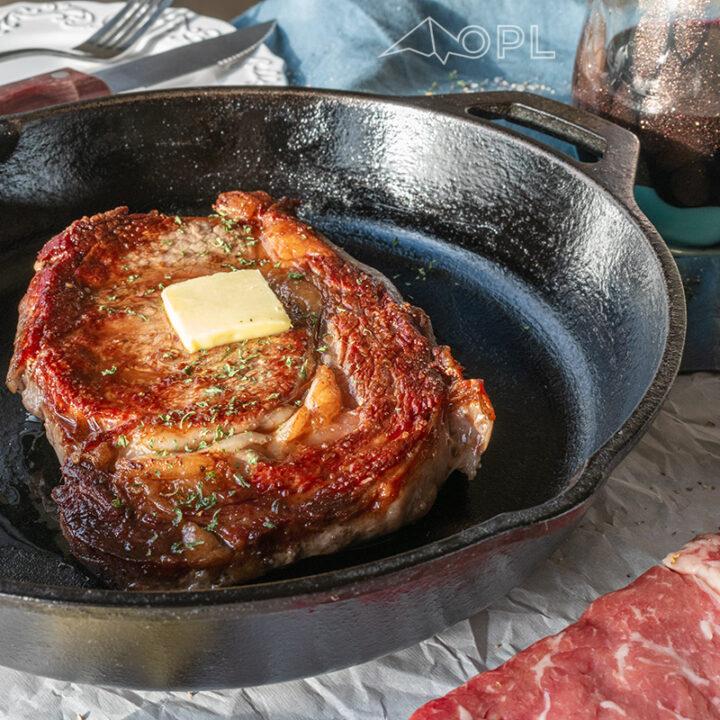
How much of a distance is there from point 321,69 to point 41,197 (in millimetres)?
2359

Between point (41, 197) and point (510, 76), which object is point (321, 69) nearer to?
point (510, 76)

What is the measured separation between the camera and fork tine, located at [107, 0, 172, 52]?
5.77 meters

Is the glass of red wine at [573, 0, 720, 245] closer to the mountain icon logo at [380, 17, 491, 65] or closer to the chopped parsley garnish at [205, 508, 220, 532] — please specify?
the mountain icon logo at [380, 17, 491, 65]

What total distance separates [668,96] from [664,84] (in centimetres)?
5

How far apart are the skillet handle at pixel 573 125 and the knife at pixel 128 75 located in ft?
6.13

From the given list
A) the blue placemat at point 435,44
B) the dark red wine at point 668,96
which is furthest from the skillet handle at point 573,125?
the blue placemat at point 435,44

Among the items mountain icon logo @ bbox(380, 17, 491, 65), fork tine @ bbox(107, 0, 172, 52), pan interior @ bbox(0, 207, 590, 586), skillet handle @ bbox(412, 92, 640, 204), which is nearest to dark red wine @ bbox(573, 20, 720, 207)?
skillet handle @ bbox(412, 92, 640, 204)

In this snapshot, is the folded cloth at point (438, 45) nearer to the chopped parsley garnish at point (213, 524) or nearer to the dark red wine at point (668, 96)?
the dark red wine at point (668, 96)

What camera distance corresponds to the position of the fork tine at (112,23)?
5.76m

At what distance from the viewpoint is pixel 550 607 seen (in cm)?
293

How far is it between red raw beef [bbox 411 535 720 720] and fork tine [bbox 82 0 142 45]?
16.3ft

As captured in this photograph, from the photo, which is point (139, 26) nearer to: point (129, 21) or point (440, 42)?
point (129, 21)

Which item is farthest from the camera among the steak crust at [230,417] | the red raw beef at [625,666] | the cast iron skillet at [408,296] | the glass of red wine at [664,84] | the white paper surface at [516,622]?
the glass of red wine at [664,84]

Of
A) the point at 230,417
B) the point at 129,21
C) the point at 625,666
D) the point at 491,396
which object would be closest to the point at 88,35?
the point at 129,21
